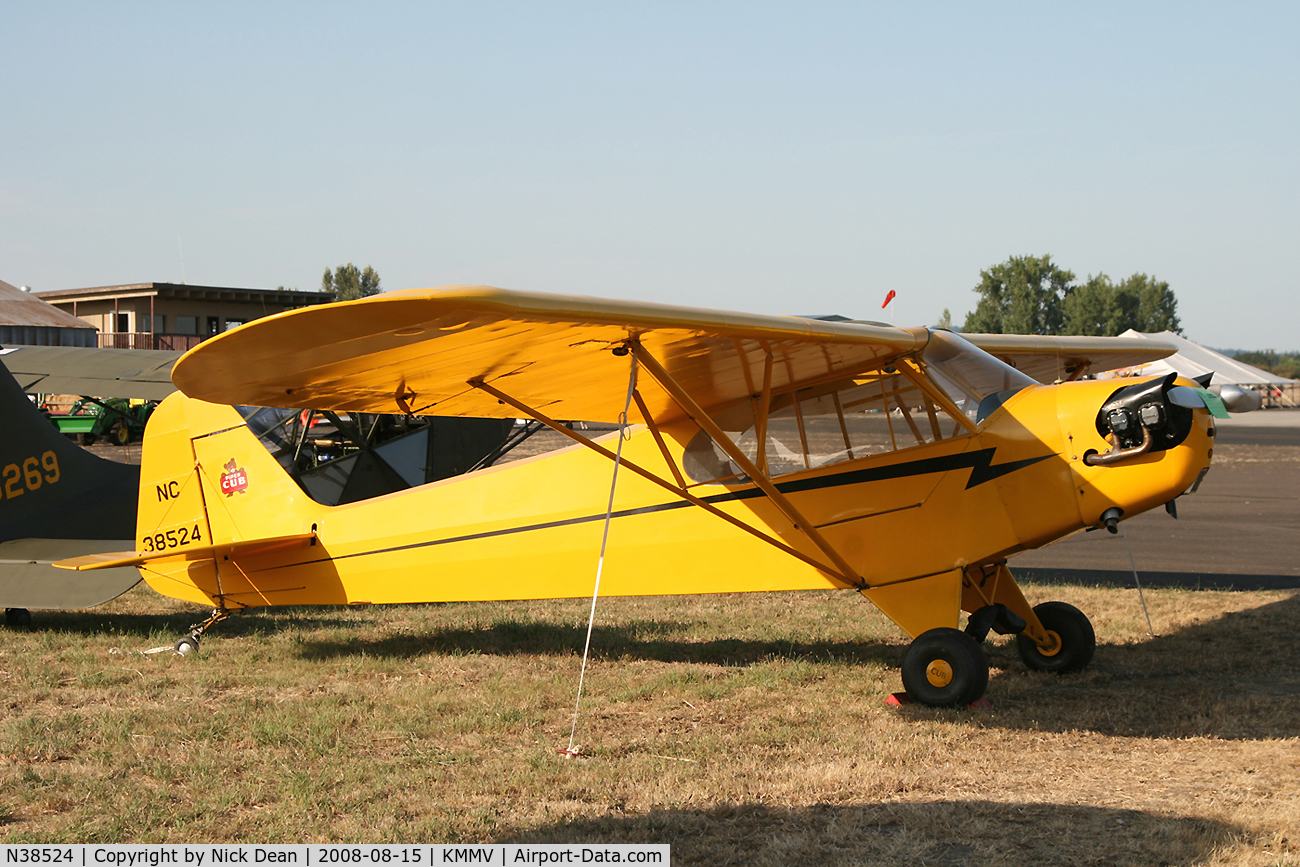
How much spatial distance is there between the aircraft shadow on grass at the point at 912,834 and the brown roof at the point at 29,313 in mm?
54107

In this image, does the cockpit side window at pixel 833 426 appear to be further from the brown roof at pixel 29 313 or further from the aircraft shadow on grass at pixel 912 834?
the brown roof at pixel 29 313

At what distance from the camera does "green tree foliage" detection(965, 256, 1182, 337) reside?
352ft

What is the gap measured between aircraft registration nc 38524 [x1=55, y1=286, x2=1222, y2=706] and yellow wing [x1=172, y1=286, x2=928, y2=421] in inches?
0.8

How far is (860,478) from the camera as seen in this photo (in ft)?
20.4

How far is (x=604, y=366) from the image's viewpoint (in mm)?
5863

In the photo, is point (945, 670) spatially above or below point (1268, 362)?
below

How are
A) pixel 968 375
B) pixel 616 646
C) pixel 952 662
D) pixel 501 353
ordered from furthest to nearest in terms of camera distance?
pixel 616 646, pixel 968 375, pixel 952 662, pixel 501 353

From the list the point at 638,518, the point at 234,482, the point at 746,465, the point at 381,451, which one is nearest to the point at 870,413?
the point at 746,465

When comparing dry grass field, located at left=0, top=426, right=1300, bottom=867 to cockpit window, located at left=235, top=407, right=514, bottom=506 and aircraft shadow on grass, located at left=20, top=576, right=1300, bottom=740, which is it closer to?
aircraft shadow on grass, located at left=20, top=576, right=1300, bottom=740

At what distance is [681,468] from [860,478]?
1.26m

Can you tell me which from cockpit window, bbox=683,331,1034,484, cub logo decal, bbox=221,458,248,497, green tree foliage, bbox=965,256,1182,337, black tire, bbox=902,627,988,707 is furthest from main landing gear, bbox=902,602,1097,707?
green tree foliage, bbox=965,256,1182,337

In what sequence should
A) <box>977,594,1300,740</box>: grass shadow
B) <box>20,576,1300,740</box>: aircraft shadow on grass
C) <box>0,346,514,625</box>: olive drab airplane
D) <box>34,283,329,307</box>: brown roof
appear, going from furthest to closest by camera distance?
<box>34,283,329,307</box>: brown roof < <box>0,346,514,625</box>: olive drab airplane < <box>20,576,1300,740</box>: aircraft shadow on grass < <box>977,594,1300,740</box>: grass shadow

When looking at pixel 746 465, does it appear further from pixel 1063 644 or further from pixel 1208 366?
pixel 1208 366

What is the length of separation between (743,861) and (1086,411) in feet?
10.9
